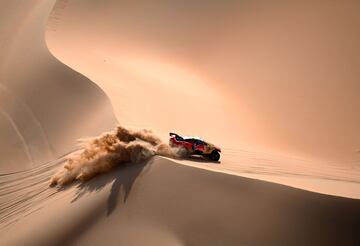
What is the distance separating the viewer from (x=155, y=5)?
1104 inches

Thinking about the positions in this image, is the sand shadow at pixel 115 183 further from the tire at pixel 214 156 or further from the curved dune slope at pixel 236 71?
the curved dune slope at pixel 236 71

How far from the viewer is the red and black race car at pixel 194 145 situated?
33.7ft

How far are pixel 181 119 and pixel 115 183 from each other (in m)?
7.68

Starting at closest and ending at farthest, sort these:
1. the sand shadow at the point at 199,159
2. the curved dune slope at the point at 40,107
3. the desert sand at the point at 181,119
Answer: the desert sand at the point at 181,119, the sand shadow at the point at 199,159, the curved dune slope at the point at 40,107

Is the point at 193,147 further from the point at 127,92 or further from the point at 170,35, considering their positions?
the point at 170,35

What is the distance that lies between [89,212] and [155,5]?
71.1 ft

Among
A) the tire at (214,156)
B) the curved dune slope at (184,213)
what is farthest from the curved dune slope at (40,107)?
the curved dune slope at (184,213)

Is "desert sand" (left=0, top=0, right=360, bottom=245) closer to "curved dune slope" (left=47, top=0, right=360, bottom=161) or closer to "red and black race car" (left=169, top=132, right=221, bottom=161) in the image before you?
"curved dune slope" (left=47, top=0, right=360, bottom=161)

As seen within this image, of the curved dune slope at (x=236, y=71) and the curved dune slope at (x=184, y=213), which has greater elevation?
the curved dune slope at (x=236, y=71)

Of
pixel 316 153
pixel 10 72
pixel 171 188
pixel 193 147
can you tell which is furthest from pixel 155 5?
pixel 171 188

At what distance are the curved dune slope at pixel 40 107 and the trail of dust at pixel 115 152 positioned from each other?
3.25 metres

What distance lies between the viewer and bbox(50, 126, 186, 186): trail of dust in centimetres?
921

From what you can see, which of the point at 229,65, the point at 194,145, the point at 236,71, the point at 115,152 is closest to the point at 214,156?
the point at 194,145

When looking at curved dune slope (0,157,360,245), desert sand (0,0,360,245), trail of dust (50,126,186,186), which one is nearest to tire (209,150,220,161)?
desert sand (0,0,360,245)
